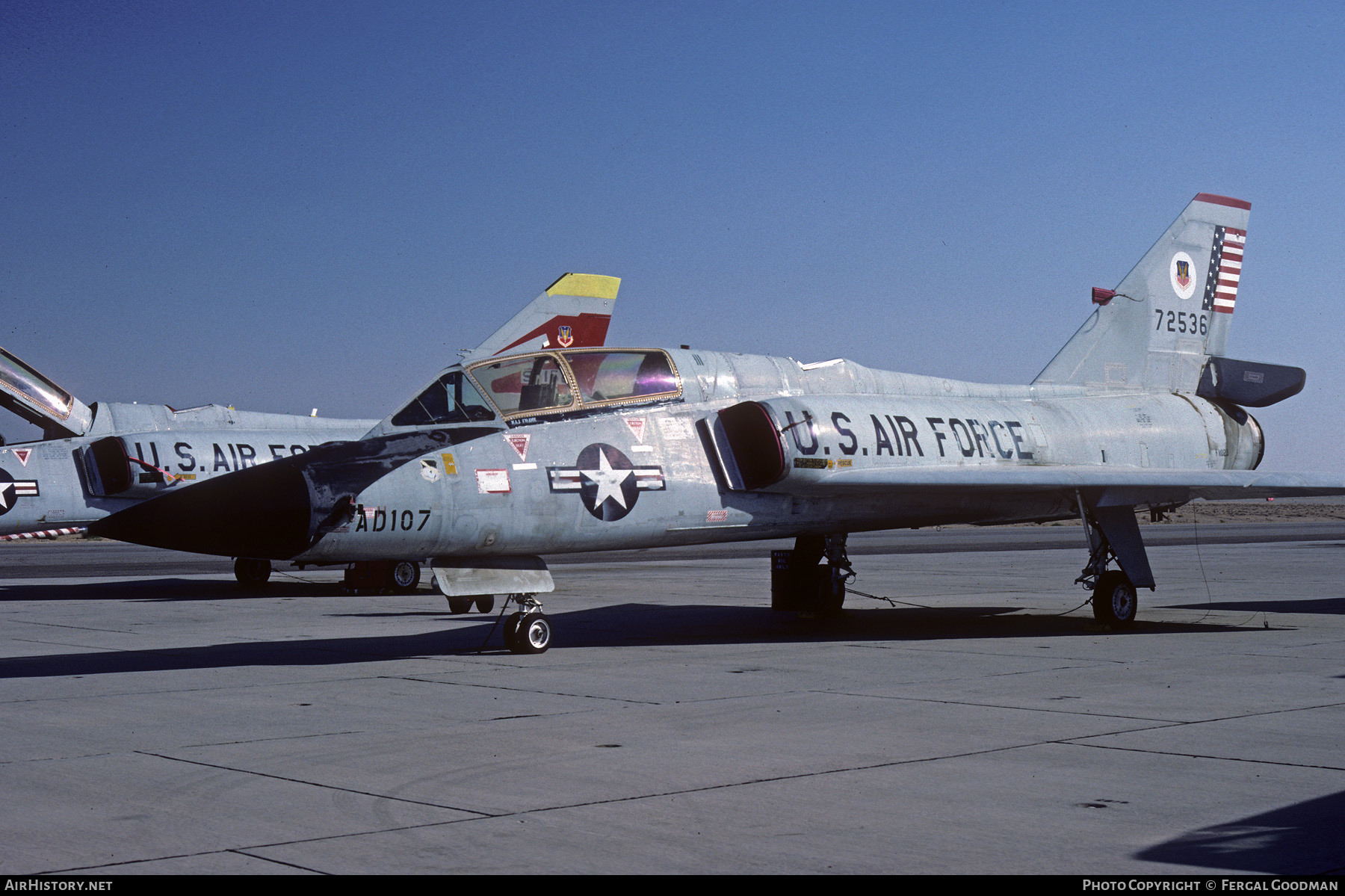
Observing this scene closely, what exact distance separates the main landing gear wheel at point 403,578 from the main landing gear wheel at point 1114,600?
10.4m

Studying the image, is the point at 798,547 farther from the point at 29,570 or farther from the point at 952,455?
the point at 29,570

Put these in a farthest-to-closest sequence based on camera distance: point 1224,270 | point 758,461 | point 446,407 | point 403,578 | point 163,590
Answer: point 163,590
point 403,578
point 1224,270
point 758,461
point 446,407

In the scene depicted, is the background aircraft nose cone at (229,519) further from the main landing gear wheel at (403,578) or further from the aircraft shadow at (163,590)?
the main landing gear wheel at (403,578)

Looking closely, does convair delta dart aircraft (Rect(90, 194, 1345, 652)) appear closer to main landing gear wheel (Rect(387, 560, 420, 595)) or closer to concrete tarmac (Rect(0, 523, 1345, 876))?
concrete tarmac (Rect(0, 523, 1345, 876))

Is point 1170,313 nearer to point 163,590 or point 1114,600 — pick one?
point 1114,600

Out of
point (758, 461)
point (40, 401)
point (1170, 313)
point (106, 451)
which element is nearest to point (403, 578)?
point (106, 451)

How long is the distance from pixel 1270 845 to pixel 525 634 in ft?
22.7

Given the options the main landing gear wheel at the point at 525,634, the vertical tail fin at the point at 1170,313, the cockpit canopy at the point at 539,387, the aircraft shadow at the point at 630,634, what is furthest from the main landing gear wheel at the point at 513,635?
the vertical tail fin at the point at 1170,313

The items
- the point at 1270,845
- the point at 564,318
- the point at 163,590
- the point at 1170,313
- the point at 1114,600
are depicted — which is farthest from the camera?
the point at 564,318

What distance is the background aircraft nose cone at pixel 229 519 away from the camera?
858 centimetres

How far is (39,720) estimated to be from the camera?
751 cm

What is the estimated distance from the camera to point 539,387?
10.5m

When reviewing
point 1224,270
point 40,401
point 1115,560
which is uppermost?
point 1224,270
